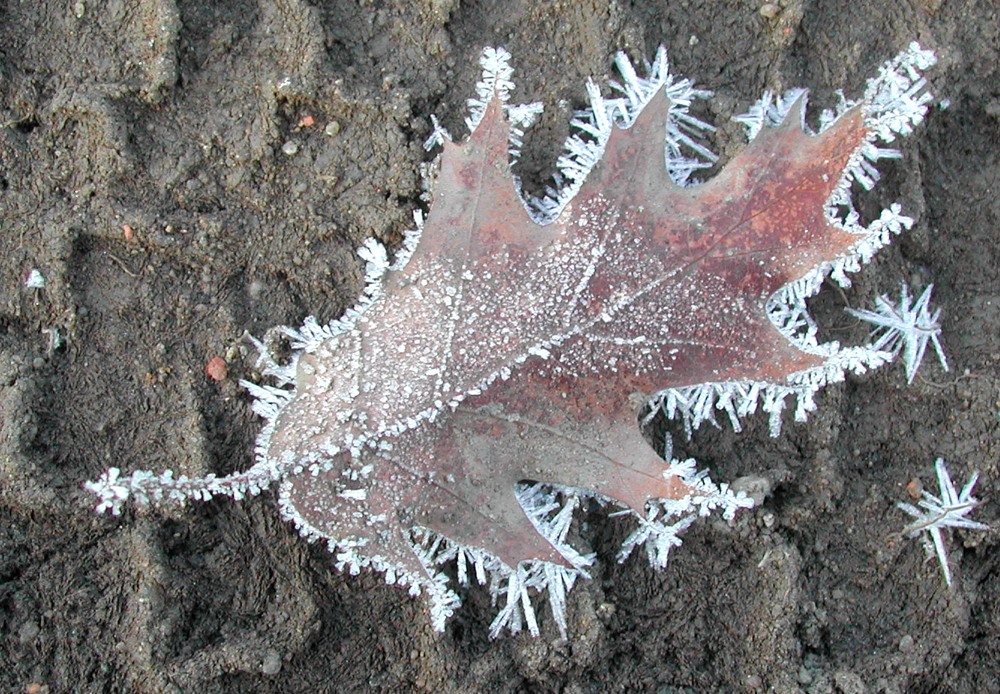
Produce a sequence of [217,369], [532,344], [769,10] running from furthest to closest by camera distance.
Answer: [769,10]
[217,369]
[532,344]

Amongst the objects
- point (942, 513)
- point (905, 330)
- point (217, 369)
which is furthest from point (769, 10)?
point (217, 369)

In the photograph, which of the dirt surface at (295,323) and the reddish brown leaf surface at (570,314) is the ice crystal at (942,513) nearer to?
the dirt surface at (295,323)

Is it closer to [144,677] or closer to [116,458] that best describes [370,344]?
[116,458]

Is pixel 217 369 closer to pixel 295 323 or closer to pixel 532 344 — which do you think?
pixel 295 323

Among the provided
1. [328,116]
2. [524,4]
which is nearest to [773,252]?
[524,4]

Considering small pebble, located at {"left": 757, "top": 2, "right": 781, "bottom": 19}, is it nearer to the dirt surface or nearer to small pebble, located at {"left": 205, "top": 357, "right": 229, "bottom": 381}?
the dirt surface
